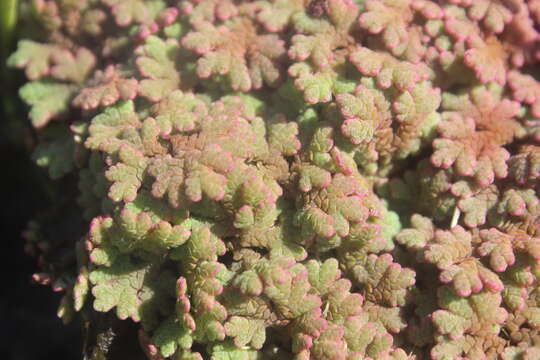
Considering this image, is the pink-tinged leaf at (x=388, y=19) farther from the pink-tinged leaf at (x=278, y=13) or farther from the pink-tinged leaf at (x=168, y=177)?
the pink-tinged leaf at (x=168, y=177)

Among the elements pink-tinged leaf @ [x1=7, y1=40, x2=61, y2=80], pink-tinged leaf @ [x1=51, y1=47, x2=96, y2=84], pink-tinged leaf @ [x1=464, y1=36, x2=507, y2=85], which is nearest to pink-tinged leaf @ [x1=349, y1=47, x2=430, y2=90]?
pink-tinged leaf @ [x1=464, y1=36, x2=507, y2=85]

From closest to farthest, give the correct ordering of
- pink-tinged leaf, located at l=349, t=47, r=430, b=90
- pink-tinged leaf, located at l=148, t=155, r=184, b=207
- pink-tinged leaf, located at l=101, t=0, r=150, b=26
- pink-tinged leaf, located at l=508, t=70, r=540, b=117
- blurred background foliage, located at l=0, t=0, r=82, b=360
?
pink-tinged leaf, located at l=148, t=155, r=184, b=207 < pink-tinged leaf, located at l=349, t=47, r=430, b=90 < pink-tinged leaf, located at l=508, t=70, r=540, b=117 < pink-tinged leaf, located at l=101, t=0, r=150, b=26 < blurred background foliage, located at l=0, t=0, r=82, b=360

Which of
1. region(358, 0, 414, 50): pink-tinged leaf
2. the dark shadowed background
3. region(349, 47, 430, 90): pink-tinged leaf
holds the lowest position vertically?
the dark shadowed background

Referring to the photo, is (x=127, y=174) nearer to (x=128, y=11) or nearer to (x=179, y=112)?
(x=179, y=112)

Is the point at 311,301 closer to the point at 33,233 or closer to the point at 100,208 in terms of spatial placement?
the point at 100,208

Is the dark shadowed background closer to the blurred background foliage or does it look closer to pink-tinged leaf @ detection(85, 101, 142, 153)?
the blurred background foliage

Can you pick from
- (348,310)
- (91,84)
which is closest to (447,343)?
(348,310)

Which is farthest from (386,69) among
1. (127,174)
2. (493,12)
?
(127,174)
